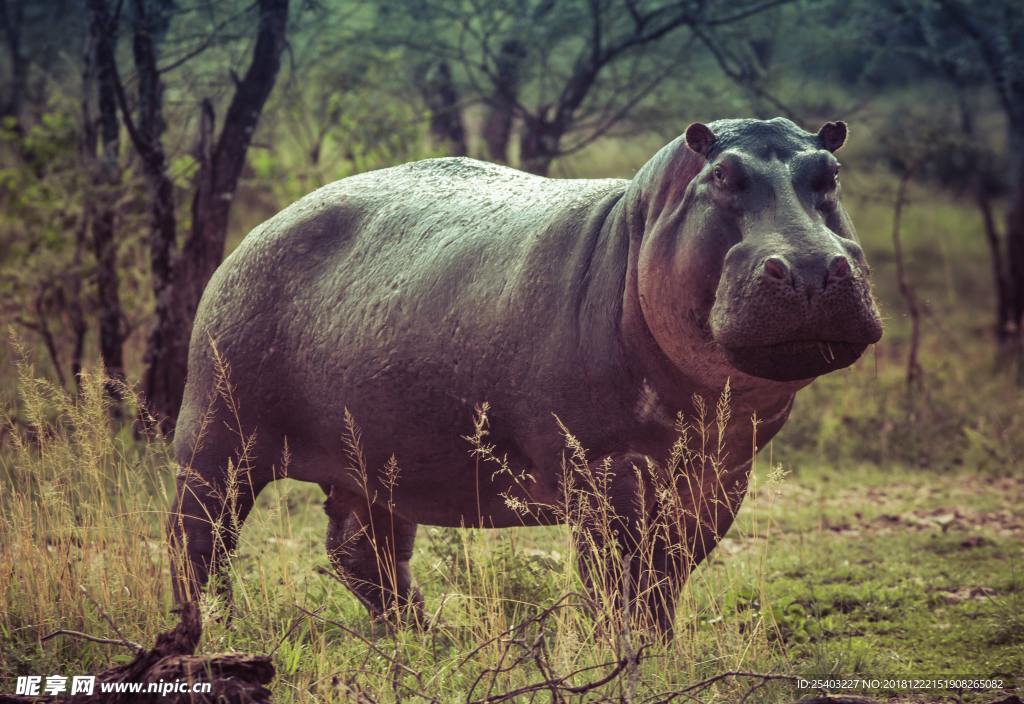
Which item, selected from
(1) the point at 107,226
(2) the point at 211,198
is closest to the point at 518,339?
(2) the point at 211,198

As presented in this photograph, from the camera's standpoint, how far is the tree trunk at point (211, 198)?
681 centimetres

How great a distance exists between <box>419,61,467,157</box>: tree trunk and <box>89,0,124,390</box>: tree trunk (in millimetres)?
3325

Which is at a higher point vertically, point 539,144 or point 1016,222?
point 539,144

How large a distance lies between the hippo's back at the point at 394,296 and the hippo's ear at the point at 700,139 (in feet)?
1.75

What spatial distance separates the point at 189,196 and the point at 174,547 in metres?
5.08

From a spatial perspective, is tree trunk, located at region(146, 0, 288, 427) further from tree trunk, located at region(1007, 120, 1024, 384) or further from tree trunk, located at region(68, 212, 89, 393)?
tree trunk, located at region(1007, 120, 1024, 384)

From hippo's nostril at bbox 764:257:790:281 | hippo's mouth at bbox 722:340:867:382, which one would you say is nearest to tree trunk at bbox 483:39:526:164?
hippo's mouth at bbox 722:340:867:382

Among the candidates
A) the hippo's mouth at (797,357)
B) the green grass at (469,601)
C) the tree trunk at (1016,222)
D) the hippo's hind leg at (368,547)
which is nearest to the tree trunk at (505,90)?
the green grass at (469,601)

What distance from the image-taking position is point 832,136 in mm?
3383

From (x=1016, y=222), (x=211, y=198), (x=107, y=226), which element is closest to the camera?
(x=211, y=198)

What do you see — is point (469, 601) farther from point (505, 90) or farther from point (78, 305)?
Answer: point (505, 90)

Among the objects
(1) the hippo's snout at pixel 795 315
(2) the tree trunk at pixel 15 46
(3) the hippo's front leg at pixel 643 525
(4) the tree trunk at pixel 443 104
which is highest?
(2) the tree trunk at pixel 15 46

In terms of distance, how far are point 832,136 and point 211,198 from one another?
456 centimetres

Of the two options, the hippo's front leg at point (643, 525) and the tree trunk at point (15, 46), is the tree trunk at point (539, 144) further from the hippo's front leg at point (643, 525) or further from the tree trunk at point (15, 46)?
the hippo's front leg at point (643, 525)
